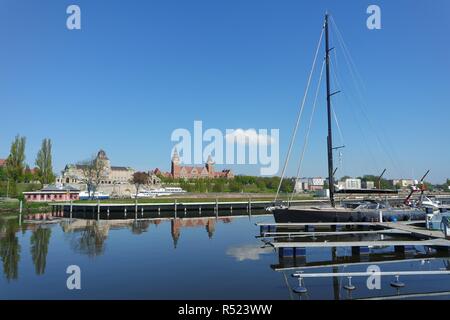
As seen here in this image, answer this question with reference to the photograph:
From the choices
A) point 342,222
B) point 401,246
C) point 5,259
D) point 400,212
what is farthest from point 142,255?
point 400,212

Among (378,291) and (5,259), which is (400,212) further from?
(5,259)

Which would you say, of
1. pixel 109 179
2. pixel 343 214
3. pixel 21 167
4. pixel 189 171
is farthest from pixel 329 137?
pixel 189 171

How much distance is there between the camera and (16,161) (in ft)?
249

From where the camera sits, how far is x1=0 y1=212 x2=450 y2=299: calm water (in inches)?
476

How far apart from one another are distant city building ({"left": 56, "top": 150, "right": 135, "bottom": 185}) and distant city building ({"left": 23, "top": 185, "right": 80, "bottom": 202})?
184 feet

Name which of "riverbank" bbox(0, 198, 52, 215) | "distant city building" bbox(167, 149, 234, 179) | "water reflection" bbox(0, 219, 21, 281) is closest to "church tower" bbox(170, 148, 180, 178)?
"distant city building" bbox(167, 149, 234, 179)

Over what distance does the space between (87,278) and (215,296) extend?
576cm

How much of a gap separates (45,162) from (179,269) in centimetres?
8100

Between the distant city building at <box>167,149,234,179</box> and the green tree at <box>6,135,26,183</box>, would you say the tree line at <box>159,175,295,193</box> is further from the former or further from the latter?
the green tree at <box>6,135,26,183</box>

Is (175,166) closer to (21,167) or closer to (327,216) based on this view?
(21,167)

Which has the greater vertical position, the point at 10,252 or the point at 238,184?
the point at 238,184

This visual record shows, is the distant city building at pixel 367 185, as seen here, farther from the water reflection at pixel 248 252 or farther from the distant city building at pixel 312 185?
the distant city building at pixel 312 185

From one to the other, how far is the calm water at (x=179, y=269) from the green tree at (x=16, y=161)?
56.8m

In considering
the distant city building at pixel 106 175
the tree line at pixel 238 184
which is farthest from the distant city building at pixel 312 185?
the distant city building at pixel 106 175
